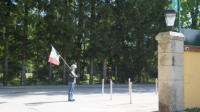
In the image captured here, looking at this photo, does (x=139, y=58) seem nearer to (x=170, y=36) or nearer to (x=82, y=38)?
(x=82, y=38)

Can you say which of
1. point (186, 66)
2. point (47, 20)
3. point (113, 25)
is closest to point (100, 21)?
point (113, 25)

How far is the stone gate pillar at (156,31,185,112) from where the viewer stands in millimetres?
9516

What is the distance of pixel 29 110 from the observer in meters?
10.0

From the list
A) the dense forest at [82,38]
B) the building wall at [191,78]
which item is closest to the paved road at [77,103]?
the building wall at [191,78]

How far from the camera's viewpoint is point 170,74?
9.52 m

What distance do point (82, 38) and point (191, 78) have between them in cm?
1807

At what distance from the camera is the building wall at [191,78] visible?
10.5 m

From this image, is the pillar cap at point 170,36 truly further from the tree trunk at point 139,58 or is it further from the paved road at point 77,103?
the tree trunk at point 139,58

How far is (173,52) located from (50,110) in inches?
186

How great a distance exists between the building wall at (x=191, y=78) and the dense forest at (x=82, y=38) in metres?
16.6

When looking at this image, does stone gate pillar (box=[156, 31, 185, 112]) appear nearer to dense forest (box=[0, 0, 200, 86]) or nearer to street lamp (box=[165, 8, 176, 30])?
street lamp (box=[165, 8, 176, 30])

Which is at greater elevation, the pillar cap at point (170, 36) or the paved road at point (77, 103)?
the pillar cap at point (170, 36)

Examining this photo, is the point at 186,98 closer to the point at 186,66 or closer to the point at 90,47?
the point at 186,66

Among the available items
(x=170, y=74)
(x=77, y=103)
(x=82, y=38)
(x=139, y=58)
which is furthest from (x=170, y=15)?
(x=139, y=58)
